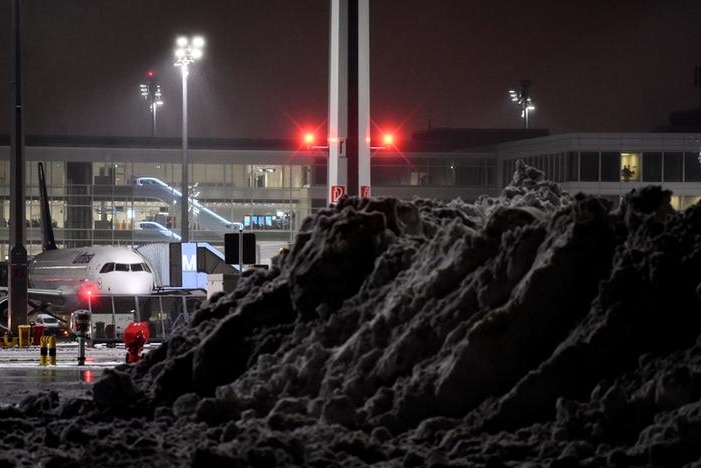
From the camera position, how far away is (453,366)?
42.6ft

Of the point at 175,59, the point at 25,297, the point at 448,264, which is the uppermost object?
the point at 175,59

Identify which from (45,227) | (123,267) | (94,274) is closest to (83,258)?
(94,274)

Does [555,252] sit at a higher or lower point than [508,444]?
higher

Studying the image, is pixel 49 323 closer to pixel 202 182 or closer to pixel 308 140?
pixel 308 140

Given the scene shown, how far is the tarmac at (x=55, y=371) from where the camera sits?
21.9m

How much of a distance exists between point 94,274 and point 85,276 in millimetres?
457

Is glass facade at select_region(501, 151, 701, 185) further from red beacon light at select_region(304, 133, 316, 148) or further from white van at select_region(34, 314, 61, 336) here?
red beacon light at select_region(304, 133, 316, 148)

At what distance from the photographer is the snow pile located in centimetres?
1181

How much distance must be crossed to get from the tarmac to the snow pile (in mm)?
4595

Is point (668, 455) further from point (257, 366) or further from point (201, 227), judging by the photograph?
Result: point (201, 227)

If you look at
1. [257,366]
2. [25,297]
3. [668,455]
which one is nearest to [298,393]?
[257,366]

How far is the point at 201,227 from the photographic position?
78.8 meters

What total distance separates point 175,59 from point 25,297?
13.9 m

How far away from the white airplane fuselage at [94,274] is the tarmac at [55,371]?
12.9 meters
